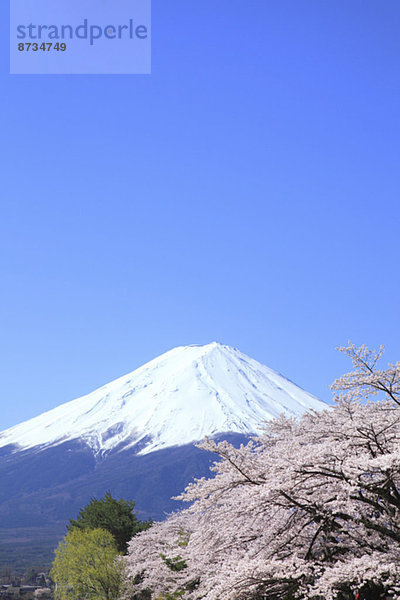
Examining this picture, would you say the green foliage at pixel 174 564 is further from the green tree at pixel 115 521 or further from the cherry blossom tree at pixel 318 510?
the green tree at pixel 115 521

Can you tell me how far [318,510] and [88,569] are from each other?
76.0 ft

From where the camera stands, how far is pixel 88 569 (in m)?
29.3

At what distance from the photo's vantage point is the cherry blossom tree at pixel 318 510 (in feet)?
28.9

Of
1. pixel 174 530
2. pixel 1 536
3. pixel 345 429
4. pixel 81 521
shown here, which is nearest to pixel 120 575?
pixel 174 530

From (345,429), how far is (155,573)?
17020 millimetres

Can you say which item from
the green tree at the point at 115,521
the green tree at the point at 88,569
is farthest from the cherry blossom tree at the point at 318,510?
the green tree at the point at 115,521

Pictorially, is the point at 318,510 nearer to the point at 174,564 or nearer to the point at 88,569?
the point at 174,564

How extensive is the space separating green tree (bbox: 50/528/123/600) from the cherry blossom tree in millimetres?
19337

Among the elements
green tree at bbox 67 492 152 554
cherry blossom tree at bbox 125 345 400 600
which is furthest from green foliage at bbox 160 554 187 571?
green tree at bbox 67 492 152 554

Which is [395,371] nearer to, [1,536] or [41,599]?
[41,599]

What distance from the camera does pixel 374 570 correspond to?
847 cm

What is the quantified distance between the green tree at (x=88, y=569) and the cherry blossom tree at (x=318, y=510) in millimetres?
19337

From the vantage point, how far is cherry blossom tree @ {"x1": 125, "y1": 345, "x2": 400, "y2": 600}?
8812 millimetres

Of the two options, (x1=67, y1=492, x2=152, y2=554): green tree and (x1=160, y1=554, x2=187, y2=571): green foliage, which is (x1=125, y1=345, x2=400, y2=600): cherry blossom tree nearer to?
(x1=160, y1=554, x2=187, y2=571): green foliage
